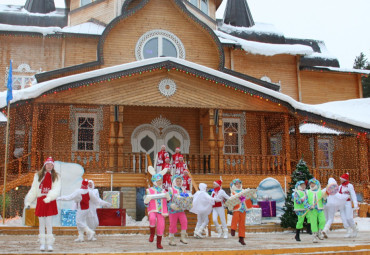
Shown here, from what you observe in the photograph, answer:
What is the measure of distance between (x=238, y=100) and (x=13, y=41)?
→ 1166cm

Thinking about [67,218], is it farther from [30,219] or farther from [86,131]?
[86,131]

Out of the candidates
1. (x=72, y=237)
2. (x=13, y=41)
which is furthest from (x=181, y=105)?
(x=13, y=41)

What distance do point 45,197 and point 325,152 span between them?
1949 centimetres

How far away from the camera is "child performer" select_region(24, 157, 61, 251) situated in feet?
26.6

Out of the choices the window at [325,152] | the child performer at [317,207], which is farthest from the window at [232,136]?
the child performer at [317,207]

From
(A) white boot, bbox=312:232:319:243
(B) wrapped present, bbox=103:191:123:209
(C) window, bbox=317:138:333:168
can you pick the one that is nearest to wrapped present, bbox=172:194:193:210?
(A) white boot, bbox=312:232:319:243

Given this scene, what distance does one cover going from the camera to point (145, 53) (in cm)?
2127

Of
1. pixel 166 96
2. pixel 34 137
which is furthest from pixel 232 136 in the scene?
pixel 34 137

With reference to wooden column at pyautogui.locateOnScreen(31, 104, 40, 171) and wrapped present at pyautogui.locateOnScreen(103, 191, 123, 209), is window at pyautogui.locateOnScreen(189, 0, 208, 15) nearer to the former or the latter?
wooden column at pyautogui.locateOnScreen(31, 104, 40, 171)

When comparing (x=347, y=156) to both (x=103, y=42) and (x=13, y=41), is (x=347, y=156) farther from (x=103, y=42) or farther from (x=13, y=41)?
(x=13, y=41)

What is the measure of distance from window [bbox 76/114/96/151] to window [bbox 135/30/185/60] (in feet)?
12.6

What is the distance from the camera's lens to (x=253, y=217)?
1391 cm

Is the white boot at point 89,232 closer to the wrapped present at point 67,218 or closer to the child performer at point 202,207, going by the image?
the child performer at point 202,207

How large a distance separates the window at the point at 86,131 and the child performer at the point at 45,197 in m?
11.1
